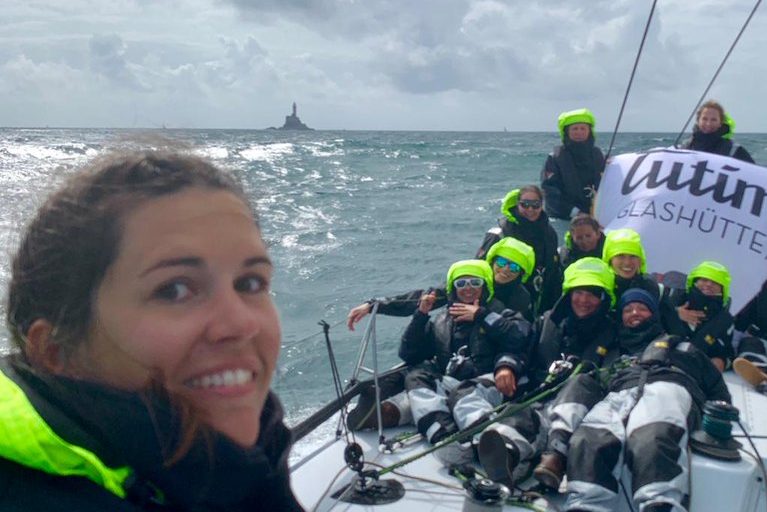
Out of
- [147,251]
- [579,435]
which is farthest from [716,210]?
[147,251]

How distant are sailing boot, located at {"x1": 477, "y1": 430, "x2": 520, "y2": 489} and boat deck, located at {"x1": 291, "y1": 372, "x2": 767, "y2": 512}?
129mm

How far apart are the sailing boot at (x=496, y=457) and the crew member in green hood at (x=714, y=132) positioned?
3.14 meters

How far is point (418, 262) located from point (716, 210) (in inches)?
280

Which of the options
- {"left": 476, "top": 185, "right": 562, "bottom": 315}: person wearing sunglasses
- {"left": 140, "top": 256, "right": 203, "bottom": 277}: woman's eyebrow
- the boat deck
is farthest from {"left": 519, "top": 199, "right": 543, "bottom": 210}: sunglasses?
{"left": 140, "top": 256, "right": 203, "bottom": 277}: woman's eyebrow

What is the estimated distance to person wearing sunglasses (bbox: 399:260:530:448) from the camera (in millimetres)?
3756

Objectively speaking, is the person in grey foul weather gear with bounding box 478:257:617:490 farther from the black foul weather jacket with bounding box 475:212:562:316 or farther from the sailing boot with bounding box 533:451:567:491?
the black foul weather jacket with bounding box 475:212:562:316

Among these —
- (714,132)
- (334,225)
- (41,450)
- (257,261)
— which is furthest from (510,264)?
(334,225)

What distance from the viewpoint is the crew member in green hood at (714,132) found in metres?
5.32

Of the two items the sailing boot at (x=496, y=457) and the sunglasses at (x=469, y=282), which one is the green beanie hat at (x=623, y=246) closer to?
the sunglasses at (x=469, y=282)

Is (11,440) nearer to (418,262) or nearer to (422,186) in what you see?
(418,262)

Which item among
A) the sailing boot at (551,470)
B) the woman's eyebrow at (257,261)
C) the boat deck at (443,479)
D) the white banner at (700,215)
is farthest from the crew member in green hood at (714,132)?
the woman's eyebrow at (257,261)

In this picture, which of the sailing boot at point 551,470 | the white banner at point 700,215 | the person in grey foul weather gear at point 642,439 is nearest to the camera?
the person in grey foul weather gear at point 642,439

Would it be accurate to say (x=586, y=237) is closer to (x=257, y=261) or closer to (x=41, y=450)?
(x=257, y=261)

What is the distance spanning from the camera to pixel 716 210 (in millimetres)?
4793
